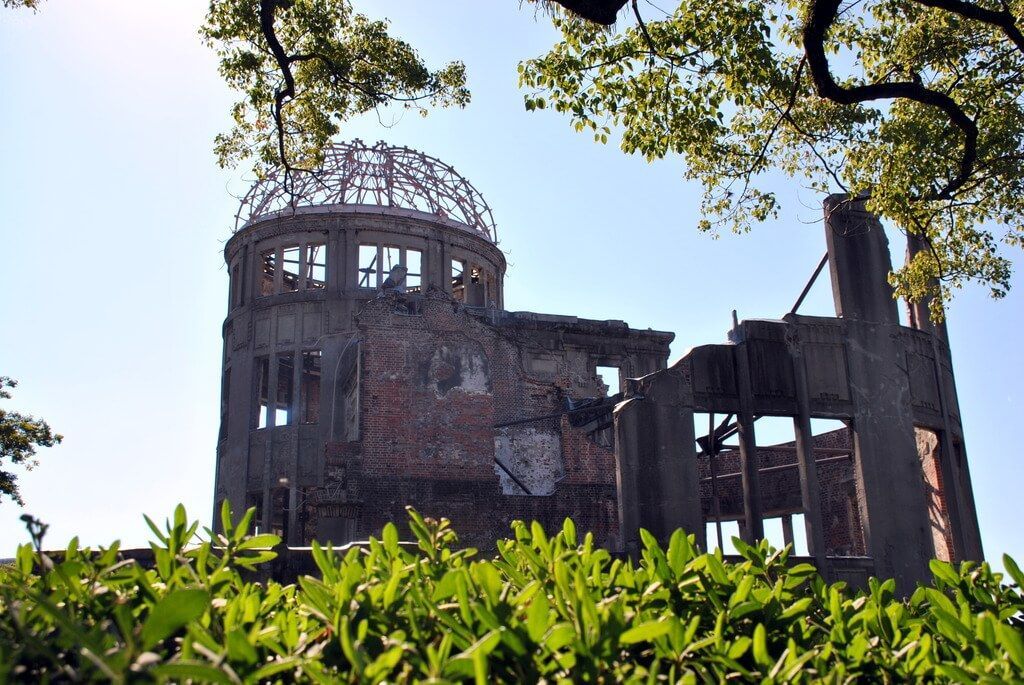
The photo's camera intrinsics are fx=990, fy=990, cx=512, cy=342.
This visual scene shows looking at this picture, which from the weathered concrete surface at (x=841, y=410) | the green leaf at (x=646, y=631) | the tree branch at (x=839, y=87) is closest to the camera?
the green leaf at (x=646, y=631)

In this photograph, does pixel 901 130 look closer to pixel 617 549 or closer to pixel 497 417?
pixel 617 549

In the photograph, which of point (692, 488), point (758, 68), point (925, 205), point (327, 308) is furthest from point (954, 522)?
point (327, 308)

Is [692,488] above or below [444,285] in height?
below

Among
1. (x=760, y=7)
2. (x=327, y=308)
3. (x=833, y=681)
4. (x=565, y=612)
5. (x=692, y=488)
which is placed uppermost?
(x=327, y=308)

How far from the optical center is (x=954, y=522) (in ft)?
64.1

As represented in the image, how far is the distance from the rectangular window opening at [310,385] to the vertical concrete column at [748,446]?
782 inches

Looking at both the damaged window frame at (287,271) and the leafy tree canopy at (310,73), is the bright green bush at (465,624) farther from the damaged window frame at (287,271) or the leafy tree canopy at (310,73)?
the damaged window frame at (287,271)

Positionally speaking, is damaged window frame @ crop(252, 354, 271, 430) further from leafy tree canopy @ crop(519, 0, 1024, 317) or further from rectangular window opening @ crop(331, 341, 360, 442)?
leafy tree canopy @ crop(519, 0, 1024, 317)

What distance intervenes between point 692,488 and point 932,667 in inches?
564

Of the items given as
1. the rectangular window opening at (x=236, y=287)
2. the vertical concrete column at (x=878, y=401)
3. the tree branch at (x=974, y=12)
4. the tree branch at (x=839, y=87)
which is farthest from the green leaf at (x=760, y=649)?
the rectangular window opening at (x=236, y=287)

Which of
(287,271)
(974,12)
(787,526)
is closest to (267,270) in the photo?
(287,271)

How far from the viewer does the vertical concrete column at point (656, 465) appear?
646 inches

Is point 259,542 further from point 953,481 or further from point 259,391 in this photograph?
point 259,391

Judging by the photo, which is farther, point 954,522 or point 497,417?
point 497,417
